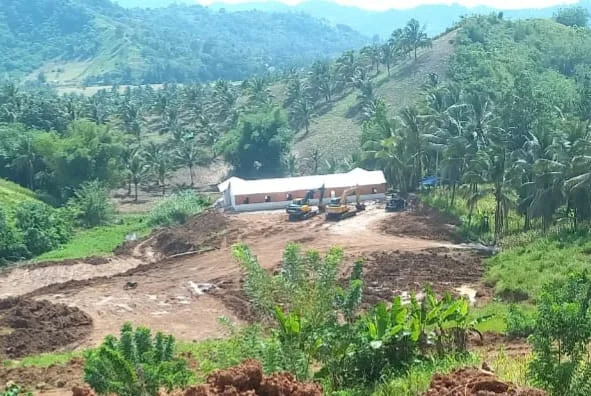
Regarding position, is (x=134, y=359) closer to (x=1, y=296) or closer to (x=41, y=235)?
(x=1, y=296)

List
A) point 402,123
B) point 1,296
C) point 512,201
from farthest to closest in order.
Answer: point 402,123
point 512,201
point 1,296

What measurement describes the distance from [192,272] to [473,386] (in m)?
25.1

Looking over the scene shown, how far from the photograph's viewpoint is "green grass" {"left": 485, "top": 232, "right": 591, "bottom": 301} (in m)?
25.6

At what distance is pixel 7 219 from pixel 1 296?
10440mm

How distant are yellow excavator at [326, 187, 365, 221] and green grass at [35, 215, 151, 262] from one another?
39.0 ft

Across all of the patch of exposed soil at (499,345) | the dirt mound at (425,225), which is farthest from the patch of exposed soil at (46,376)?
the dirt mound at (425,225)

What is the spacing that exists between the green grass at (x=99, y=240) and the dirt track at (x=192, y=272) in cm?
232

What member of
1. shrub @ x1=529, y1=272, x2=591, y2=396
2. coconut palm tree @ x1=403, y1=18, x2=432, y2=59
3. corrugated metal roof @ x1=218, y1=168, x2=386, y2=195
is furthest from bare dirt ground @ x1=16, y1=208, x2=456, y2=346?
coconut palm tree @ x1=403, y1=18, x2=432, y2=59

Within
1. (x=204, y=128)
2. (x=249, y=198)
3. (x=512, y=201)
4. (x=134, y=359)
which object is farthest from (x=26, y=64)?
(x=134, y=359)

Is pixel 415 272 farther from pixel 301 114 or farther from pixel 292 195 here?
pixel 301 114

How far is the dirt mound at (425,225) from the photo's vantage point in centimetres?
3728

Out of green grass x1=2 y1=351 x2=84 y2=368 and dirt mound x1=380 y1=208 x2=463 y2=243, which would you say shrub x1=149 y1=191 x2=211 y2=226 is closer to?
dirt mound x1=380 y1=208 x2=463 y2=243

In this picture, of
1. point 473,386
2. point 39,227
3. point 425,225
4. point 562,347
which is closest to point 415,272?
point 425,225

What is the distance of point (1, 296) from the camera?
32406 millimetres
